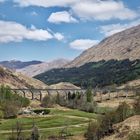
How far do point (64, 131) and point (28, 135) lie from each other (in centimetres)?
1807

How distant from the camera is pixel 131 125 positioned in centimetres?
12469

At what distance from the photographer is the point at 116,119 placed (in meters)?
174

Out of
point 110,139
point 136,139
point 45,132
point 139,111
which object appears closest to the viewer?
point 136,139

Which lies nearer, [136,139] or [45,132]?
[136,139]

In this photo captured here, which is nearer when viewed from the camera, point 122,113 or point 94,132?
point 94,132

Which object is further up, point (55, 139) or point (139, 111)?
point (139, 111)

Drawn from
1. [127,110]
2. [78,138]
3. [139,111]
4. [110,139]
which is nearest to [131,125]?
[110,139]

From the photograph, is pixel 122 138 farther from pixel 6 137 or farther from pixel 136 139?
pixel 6 137

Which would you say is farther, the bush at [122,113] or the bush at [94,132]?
the bush at [122,113]

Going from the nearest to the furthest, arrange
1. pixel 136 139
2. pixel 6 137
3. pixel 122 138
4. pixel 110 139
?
pixel 136 139 → pixel 122 138 → pixel 110 139 → pixel 6 137

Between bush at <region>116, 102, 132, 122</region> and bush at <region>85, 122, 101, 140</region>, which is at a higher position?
bush at <region>116, 102, 132, 122</region>

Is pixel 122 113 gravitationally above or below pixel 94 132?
above

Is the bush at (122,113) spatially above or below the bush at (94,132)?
above

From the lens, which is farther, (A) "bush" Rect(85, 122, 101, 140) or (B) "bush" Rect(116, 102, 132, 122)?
(B) "bush" Rect(116, 102, 132, 122)
